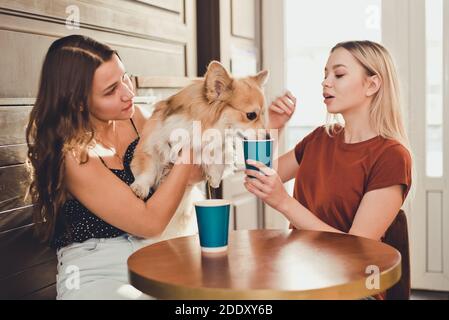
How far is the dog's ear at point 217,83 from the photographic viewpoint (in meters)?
1.82

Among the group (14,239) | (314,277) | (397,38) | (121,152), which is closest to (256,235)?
(314,277)

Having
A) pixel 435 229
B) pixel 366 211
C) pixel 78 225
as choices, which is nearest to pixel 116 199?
pixel 78 225

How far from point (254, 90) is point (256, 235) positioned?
67 cm

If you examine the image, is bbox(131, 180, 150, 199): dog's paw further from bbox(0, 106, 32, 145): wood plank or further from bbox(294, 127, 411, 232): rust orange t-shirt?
bbox(294, 127, 411, 232): rust orange t-shirt

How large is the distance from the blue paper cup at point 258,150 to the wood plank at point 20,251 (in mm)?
939

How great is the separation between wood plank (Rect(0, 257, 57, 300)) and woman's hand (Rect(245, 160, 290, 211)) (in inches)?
36.9

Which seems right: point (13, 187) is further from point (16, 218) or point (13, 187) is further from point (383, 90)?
point (383, 90)

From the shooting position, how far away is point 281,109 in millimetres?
1928

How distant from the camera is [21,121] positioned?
6.07 feet

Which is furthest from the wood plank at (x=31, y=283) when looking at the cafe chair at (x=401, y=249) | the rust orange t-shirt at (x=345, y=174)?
the cafe chair at (x=401, y=249)

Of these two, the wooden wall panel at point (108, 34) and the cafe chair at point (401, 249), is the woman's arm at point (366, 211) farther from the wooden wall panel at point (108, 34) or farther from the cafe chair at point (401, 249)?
the wooden wall panel at point (108, 34)

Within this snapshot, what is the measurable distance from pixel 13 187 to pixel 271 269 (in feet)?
3.52

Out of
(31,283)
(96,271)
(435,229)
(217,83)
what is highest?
(217,83)
